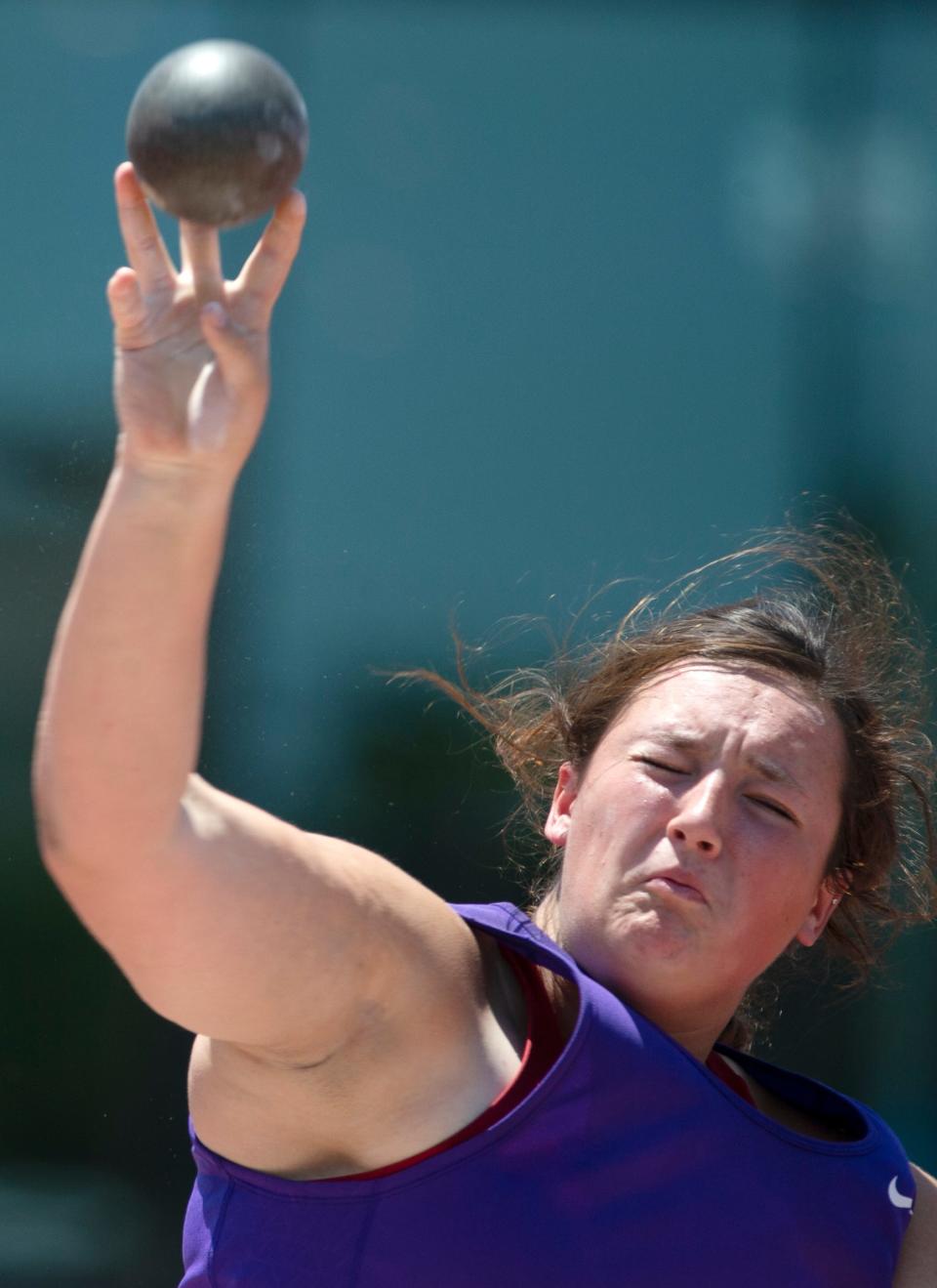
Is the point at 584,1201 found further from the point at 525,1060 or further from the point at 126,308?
the point at 126,308

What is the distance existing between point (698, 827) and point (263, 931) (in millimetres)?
499

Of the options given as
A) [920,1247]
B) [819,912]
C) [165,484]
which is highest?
[165,484]

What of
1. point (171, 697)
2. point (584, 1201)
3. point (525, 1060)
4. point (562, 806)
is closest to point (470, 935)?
point (525, 1060)

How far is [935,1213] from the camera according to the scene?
154 centimetres

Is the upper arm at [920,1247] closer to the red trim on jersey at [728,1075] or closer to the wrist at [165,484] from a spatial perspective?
the red trim on jersey at [728,1075]

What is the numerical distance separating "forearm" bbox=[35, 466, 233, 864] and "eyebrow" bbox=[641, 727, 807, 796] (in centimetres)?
63

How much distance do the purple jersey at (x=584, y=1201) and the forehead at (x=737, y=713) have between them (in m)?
0.25

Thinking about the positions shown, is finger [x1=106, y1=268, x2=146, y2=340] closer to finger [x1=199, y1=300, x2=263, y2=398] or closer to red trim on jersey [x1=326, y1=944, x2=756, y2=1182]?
finger [x1=199, y1=300, x2=263, y2=398]

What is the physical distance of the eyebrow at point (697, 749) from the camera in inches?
57.4

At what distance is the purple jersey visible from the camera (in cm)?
116

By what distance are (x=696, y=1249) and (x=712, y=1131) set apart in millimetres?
101

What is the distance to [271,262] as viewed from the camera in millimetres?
1004

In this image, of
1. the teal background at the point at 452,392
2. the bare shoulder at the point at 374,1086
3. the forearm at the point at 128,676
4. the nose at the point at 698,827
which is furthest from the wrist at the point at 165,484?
the teal background at the point at 452,392

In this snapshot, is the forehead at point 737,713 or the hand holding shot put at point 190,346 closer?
the hand holding shot put at point 190,346
